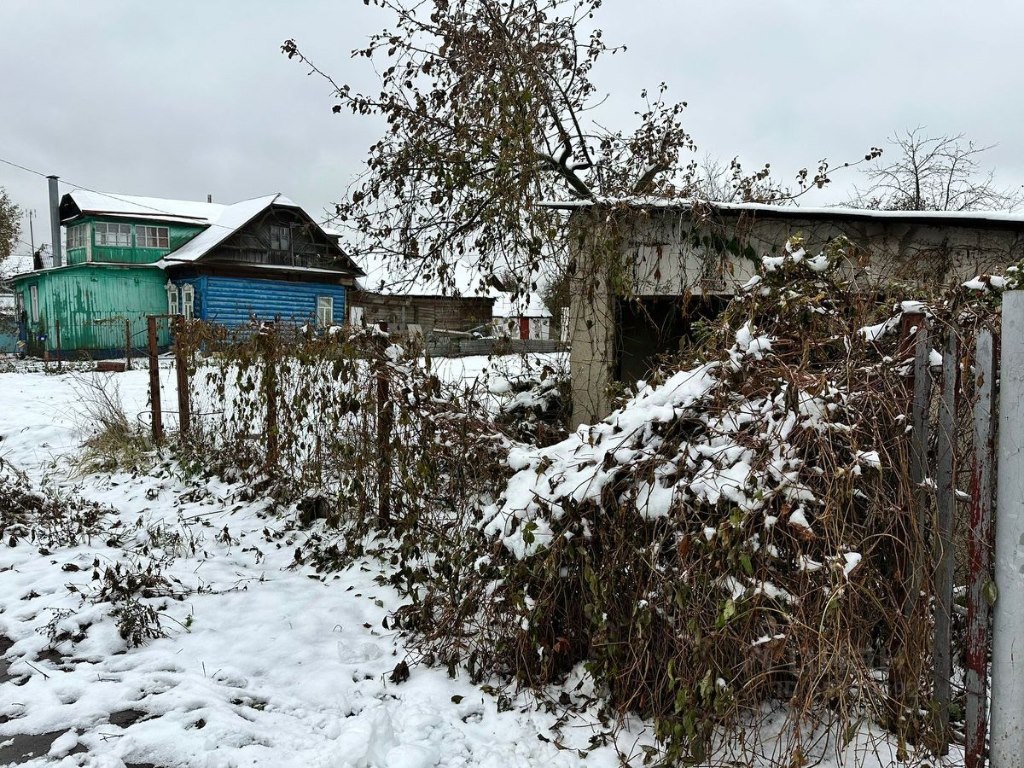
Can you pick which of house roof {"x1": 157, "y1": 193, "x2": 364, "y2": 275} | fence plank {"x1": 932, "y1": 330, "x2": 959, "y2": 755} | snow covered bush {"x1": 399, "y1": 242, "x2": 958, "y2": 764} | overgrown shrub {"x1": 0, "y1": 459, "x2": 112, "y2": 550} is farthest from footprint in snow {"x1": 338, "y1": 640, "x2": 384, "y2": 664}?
house roof {"x1": 157, "y1": 193, "x2": 364, "y2": 275}

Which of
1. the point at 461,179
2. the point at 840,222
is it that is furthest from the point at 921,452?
the point at 461,179

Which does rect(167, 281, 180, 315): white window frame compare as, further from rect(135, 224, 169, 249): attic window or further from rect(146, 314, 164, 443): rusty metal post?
rect(146, 314, 164, 443): rusty metal post

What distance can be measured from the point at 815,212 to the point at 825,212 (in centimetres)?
7

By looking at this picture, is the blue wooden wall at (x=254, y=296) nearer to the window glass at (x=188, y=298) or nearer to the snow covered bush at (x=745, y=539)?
the window glass at (x=188, y=298)

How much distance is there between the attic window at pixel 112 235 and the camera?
80.6 feet

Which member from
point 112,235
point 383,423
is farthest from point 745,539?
point 112,235

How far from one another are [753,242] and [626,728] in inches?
166

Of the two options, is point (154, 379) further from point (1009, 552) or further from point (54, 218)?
point (54, 218)

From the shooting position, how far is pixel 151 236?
25719 millimetres

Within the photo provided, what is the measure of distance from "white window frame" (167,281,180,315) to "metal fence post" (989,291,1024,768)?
27344mm

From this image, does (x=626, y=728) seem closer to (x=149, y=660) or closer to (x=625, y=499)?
(x=625, y=499)

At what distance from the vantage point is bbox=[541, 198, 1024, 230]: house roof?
4684 millimetres

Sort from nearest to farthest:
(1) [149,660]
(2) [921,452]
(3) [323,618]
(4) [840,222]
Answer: (2) [921,452] < (1) [149,660] < (3) [323,618] < (4) [840,222]

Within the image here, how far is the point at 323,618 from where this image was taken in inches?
151
